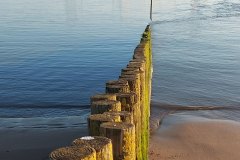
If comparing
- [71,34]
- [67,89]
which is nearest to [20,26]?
[71,34]

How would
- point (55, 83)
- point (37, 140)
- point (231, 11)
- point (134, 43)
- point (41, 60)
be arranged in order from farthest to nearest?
point (231, 11)
point (134, 43)
point (41, 60)
point (55, 83)
point (37, 140)

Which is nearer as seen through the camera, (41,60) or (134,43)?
(41,60)

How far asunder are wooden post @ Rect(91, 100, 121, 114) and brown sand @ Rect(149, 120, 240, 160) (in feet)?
14.7

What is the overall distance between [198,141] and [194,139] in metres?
0.17

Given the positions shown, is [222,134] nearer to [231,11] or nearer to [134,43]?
[134,43]

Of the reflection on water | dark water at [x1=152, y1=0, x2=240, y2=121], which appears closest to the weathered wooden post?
dark water at [x1=152, y1=0, x2=240, y2=121]

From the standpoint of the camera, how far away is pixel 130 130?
3576mm

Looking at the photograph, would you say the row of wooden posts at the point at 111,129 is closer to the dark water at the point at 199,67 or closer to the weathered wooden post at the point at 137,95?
the weathered wooden post at the point at 137,95

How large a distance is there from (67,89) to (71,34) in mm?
14370

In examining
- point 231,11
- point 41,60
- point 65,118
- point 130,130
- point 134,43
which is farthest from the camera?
point 231,11

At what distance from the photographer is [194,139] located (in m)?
9.58

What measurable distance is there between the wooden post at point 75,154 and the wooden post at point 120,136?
2.00 ft

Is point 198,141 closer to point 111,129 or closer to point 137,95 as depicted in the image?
point 137,95

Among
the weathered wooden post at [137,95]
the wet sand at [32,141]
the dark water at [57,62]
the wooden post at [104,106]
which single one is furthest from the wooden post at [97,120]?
the dark water at [57,62]
